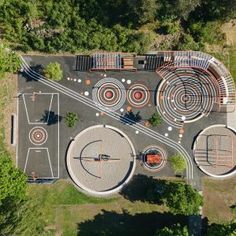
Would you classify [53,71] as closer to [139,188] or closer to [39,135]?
[39,135]

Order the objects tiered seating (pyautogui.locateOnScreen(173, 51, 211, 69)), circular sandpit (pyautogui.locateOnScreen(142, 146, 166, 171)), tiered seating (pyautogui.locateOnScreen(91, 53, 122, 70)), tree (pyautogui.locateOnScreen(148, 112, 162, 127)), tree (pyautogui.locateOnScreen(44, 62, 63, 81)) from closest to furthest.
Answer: tree (pyautogui.locateOnScreen(44, 62, 63, 81)) → circular sandpit (pyautogui.locateOnScreen(142, 146, 166, 171)) → tree (pyautogui.locateOnScreen(148, 112, 162, 127)) → tiered seating (pyautogui.locateOnScreen(91, 53, 122, 70)) → tiered seating (pyautogui.locateOnScreen(173, 51, 211, 69))

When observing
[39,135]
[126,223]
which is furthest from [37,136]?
[126,223]

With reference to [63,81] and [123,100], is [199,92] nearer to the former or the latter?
[123,100]

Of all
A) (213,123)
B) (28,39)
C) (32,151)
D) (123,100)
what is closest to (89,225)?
(32,151)

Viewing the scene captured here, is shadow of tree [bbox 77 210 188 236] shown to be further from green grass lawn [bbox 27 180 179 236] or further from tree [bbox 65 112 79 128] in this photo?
tree [bbox 65 112 79 128]

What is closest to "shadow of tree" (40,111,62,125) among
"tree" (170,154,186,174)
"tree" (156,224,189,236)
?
"tree" (170,154,186,174)

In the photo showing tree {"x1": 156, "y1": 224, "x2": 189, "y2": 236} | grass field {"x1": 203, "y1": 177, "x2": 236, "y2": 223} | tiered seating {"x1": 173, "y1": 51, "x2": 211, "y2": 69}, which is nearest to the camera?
tree {"x1": 156, "y1": 224, "x2": 189, "y2": 236}

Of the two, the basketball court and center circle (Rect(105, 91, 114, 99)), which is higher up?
center circle (Rect(105, 91, 114, 99))

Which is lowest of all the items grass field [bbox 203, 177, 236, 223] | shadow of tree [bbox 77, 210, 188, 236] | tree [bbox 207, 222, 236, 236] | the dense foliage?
shadow of tree [bbox 77, 210, 188, 236]
